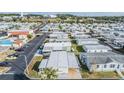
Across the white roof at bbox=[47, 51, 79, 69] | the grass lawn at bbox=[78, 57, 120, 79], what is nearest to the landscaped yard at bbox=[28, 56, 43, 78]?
the white roof at bbox=[47, 51, 79, 69]

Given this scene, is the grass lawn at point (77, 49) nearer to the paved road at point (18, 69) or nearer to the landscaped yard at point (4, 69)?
the paved road at point (18, 69)

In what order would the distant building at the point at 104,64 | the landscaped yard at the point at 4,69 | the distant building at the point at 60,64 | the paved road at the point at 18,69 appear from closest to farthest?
the paved road at the point at 18,69 → the distant building at the point at 60,64 → the distant building at the point at 104,64 → the landscaped yard at the point at 4,69

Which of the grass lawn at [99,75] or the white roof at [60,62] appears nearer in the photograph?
the grass lawn at [99,75]

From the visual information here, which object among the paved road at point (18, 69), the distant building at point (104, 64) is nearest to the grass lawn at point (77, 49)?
the paved road at point (18, 69)

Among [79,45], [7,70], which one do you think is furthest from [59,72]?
[79,45]

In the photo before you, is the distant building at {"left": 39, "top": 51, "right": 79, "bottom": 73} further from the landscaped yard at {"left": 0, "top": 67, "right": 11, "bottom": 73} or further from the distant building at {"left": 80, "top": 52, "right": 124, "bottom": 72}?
the landscaped yard at {"left": 0, "top": 67, "right": 11, "bottom": 73}

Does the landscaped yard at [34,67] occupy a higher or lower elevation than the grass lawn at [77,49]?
higher

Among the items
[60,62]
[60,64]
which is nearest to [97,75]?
[60,64]

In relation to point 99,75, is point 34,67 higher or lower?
lower

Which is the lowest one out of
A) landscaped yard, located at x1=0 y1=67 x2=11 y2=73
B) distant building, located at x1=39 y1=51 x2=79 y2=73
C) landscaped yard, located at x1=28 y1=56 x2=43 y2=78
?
landscaped yard, located at x1=0 y1=67 x2=11 y2=73

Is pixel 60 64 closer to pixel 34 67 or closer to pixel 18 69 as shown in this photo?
pixel 34 67
